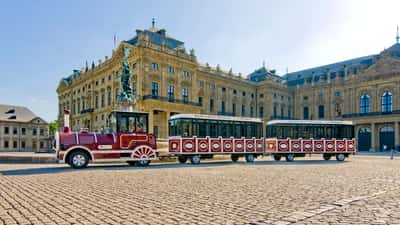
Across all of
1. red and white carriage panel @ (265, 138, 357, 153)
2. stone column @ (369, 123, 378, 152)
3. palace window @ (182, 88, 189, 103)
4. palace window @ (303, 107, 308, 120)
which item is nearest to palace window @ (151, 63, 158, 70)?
palace window @ (182, 88, 189, 103)

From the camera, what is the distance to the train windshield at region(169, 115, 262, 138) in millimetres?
20578

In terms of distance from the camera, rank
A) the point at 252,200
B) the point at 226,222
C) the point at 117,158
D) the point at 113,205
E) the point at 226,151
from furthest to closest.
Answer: the point at 226,151
the point at 117,158
the point at 252,200
the point at 113,205
the point at 226,222

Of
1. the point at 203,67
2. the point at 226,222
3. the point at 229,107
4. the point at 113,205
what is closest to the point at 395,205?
Result: the point at 226,222

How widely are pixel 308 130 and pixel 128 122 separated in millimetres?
14772

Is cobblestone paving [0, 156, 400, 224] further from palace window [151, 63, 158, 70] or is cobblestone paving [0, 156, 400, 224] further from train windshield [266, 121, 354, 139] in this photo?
palace window [151, 63, 158, 70]

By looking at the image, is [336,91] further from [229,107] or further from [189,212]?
[189,212]

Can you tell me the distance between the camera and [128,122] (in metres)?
17.5

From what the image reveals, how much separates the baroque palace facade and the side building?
6085 millimetres

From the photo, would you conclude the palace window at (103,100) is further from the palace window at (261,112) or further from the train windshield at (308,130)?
→ the train windshield at (308,130)

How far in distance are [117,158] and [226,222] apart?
41.7ft

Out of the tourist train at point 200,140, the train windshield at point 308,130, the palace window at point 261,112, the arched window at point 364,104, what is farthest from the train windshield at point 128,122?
the arched window at point 364,104

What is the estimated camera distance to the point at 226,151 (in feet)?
71.1

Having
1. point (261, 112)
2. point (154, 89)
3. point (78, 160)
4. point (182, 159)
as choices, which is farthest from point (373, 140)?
point (78, 160)

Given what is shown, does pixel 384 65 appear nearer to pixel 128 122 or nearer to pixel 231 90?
pixel 231 90
